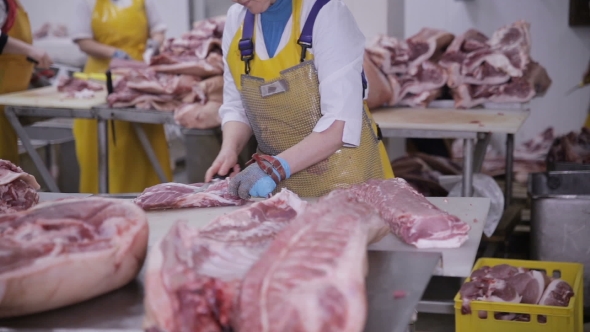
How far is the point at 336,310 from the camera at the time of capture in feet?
4.48

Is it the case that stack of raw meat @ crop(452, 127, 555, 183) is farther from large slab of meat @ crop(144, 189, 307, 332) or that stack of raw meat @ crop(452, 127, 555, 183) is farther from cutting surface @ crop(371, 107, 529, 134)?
large slab of meat @ crop(144, 189, 307, 332)

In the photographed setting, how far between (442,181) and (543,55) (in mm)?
3457

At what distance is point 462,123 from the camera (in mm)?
4953

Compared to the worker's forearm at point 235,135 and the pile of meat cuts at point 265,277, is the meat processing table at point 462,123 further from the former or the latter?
the pile of meat cuts at point 265,277

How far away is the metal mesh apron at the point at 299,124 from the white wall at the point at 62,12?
665cm

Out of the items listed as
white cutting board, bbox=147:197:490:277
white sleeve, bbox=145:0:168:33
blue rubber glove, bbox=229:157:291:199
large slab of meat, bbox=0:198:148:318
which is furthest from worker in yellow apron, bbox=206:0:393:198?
white sleeve, bbox=145:0:168:33

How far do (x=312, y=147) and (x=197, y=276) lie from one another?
1545mm

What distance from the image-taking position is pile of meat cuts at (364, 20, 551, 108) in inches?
221

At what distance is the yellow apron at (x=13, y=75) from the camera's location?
231 inches

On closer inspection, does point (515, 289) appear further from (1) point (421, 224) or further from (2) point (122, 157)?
(2) point (122, 157)

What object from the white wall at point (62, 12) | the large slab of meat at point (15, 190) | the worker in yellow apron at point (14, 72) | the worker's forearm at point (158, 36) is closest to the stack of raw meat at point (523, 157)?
the worker's forearm at point (158, 36)

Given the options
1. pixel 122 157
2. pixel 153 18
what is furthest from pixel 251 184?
pixel 153 18

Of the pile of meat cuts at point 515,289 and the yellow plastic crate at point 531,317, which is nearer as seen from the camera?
the yellow plastic crate at point 531,317

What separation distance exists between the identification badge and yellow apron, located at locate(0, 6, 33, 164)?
337 cm
